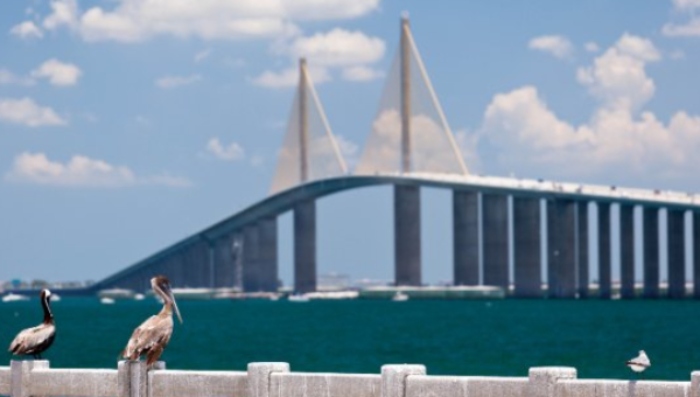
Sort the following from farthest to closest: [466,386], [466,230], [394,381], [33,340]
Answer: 1. [466,230]
2. [33,340]
3. [394,381]
4. [466,386]

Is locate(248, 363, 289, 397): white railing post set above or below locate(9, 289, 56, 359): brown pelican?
below

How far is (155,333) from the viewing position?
21.4 m

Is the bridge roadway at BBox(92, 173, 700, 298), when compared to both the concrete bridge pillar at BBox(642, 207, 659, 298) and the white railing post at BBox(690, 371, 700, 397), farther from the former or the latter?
the white railing post at BBox(690, 371, 700, 397)

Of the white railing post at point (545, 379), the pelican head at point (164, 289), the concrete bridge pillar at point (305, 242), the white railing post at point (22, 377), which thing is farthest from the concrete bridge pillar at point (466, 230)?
the white railing post at point (545, 379)

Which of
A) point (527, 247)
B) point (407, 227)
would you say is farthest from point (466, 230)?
point (407, 227)

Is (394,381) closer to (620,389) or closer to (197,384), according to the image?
(197,384)

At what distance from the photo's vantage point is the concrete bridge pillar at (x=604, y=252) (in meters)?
164

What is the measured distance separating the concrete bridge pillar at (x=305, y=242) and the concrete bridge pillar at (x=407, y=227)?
1081 cm

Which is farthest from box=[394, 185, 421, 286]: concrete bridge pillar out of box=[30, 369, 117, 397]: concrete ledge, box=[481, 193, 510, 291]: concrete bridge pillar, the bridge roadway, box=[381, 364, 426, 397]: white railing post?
box=[381, 364, 426, 397]: white railing post

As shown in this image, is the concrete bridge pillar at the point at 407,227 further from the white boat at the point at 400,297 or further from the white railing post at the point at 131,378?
the white railing post at the point at 131,378

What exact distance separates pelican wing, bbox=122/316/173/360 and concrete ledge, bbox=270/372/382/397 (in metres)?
1.50

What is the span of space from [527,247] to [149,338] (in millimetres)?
148656

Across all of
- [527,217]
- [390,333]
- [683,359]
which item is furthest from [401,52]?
[683,359]

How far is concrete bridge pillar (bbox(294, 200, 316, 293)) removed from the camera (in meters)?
188
